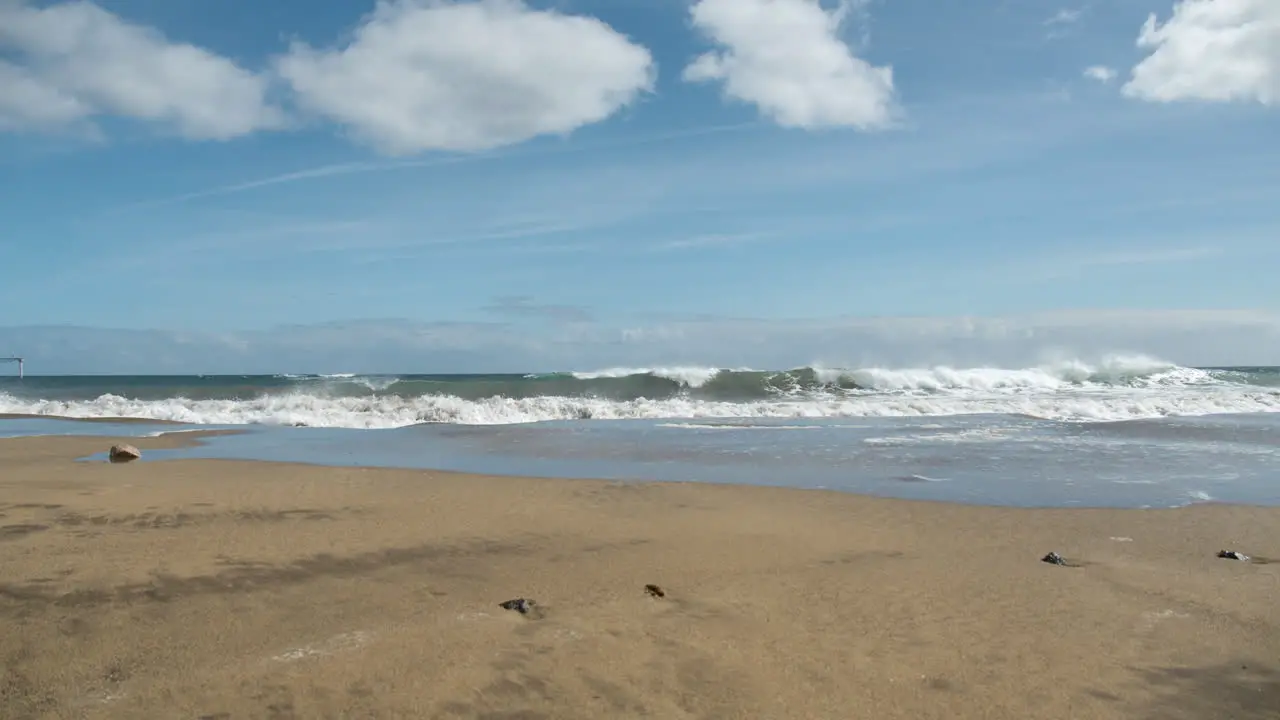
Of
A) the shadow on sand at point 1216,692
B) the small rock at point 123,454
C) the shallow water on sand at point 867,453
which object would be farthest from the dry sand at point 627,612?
the small rock at point 123,454

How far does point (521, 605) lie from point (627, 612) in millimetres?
614

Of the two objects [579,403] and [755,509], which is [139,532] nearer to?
[755,509]

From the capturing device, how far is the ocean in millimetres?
9898

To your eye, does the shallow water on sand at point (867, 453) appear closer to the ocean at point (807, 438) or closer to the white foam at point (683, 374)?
the ocean at point (807, 438)

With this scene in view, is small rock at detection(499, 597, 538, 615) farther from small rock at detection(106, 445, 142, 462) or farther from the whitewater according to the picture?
the whitewater

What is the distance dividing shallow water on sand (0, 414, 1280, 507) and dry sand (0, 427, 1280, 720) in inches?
74.8

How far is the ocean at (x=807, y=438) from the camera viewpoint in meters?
9.90

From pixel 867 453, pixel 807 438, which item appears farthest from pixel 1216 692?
pixel 807 438

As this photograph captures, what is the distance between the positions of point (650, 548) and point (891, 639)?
2359 mm

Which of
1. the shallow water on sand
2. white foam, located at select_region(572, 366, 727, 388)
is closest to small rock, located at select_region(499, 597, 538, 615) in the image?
the shallow water on sand

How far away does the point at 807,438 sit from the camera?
1521 centimetres

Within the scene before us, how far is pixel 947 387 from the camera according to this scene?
1320 inches

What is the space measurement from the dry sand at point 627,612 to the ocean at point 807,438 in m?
2.32

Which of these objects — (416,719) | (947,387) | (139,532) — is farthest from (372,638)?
(947,387)
